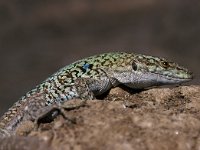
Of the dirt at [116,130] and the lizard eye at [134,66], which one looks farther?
the lizard eye at [134,66]

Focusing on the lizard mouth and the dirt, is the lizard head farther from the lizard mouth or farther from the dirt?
the dirt

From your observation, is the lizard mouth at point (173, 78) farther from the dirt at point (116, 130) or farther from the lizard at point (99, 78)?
the dirt at point (116, 130)

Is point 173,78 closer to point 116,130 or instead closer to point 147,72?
point 147,72

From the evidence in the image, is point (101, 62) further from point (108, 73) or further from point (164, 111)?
point (164, 111)

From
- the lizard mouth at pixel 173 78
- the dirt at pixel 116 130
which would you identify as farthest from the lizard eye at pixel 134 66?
the dirt at pixel 116 130

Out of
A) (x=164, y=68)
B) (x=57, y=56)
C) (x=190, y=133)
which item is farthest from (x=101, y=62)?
(x=57, y=56)

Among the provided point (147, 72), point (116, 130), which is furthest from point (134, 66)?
point (116, 130)
